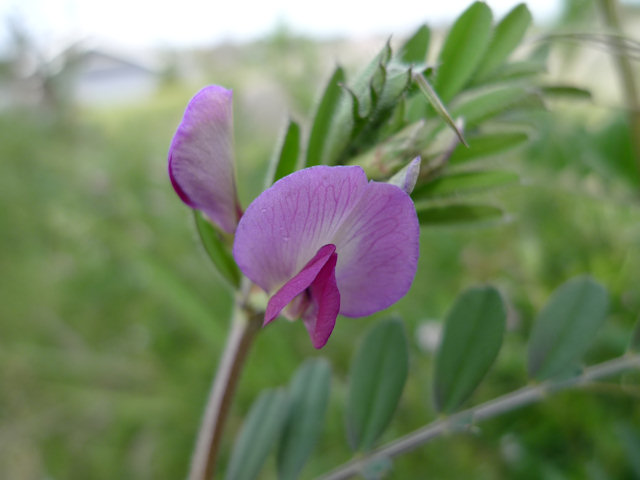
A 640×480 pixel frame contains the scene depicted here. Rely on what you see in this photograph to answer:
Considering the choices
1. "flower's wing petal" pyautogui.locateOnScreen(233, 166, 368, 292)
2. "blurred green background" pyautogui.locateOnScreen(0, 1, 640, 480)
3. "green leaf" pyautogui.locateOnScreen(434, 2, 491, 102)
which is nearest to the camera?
"flower's wing petal" pyautogui.locateOnScreen(233, 166, 368, 292)

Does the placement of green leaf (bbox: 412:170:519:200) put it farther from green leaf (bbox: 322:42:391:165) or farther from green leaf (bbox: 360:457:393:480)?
green leaf (bbox: 360:457:393:480)

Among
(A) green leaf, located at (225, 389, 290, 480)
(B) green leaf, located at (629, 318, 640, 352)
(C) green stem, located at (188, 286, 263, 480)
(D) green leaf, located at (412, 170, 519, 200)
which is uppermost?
(D) green leaf, located at (412, 170, 519, 200)

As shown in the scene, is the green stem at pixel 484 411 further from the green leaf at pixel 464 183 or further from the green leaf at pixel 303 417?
the green leaf at pixel 464 183

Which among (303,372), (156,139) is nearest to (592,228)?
(303,372)

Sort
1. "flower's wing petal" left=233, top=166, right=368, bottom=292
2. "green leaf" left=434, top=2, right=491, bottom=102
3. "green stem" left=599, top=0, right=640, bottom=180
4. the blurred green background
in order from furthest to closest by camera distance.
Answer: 1. the blurred green background
2. "green stem" left=599, top=0, right=640, bottom=180
3. "green leaf" left=434, top=2, right=491, bottom=102
4. "flower's wing petal" left=233, top=166, right=368, bottom=292

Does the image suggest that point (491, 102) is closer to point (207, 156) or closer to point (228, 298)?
point (207, 156)

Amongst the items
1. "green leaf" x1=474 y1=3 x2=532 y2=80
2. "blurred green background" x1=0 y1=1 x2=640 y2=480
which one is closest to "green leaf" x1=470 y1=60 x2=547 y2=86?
"green leaf" x1=474 y1=3 x2=532 y2=80

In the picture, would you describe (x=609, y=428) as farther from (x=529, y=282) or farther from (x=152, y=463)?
(x=152, y=463)
